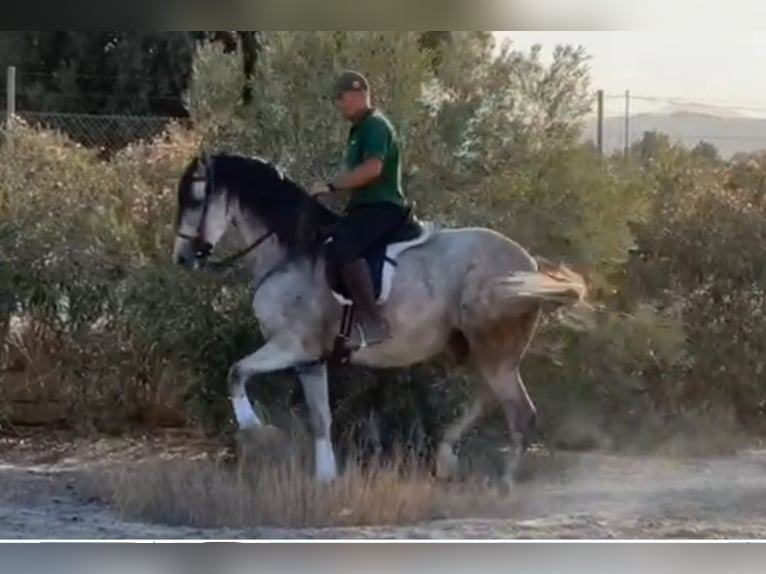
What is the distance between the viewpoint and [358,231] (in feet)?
17.8

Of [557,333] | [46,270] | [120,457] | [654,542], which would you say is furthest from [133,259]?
[654,542]

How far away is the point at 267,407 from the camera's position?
18.0 feet

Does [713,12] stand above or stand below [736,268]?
above

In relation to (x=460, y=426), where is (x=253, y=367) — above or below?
above

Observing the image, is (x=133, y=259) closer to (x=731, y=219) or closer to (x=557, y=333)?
(x=557, y=333)

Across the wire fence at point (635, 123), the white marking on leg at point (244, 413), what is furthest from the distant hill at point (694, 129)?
the white marking on leg at point (244, 413)

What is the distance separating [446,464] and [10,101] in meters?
2.06

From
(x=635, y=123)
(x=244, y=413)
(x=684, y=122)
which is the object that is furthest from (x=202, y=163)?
(x=684, y=122)

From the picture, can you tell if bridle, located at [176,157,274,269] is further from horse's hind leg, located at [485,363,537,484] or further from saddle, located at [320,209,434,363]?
horse's hind leg, located at [485,363,537,484]

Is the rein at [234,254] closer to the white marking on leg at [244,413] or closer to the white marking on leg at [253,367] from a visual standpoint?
the white marking on leg at [253,367]

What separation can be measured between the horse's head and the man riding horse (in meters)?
0.38

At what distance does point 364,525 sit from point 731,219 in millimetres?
1744

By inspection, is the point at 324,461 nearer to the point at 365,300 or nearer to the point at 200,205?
the point at 365,300

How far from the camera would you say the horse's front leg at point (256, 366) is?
5.46m
